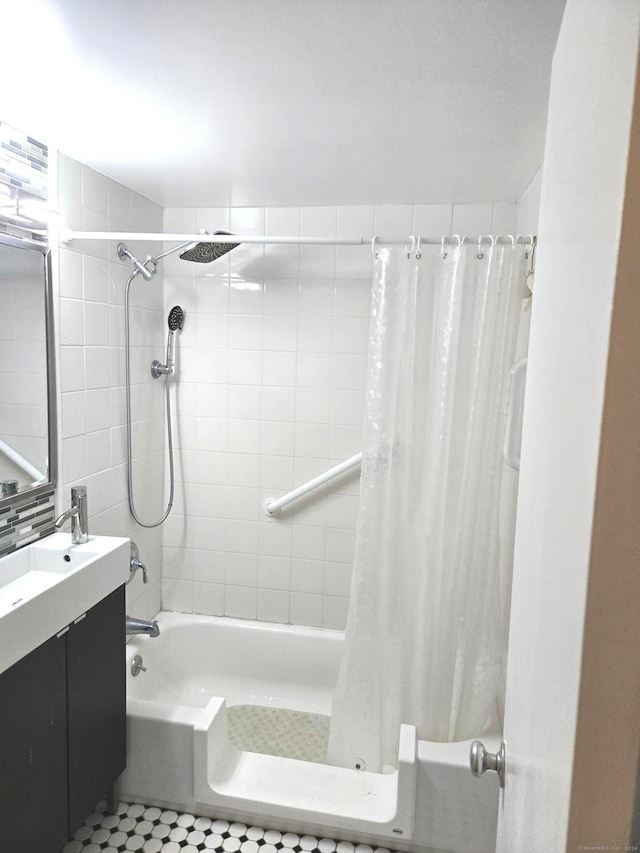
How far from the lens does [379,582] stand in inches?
78.2

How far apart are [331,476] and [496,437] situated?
2.93ft

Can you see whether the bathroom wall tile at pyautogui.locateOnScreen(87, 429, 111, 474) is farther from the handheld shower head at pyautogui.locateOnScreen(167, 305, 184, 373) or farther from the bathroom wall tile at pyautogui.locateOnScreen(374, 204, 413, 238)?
the bathroom wall tile at pyautogui.locateOnScreen(374, 204, 413, 238)

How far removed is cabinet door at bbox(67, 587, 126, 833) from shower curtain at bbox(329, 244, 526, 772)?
0.81 meters

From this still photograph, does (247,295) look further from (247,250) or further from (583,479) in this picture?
(583,479)

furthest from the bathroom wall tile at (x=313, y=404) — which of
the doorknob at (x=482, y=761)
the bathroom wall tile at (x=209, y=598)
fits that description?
the doorknob at (x=482, y=761)

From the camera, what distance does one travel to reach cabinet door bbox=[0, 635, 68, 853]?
1347 millimetres

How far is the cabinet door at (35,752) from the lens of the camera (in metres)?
1.35

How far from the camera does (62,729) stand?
1.56m

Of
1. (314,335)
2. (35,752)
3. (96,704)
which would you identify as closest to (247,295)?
(314,335)

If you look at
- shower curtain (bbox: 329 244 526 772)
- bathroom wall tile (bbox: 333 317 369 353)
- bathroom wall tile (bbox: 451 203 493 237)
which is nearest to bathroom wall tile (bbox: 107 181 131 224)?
bathroom wall tile (bbox: 333 317 369 353)

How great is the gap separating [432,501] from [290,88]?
131 centimetres

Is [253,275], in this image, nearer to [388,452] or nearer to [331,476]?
[331,476]

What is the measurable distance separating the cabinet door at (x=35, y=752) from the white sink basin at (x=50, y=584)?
0.17 feet

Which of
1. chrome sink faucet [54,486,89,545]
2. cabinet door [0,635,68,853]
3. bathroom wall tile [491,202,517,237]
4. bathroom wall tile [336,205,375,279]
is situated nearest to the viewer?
cabinet door [0,635,68,853]
